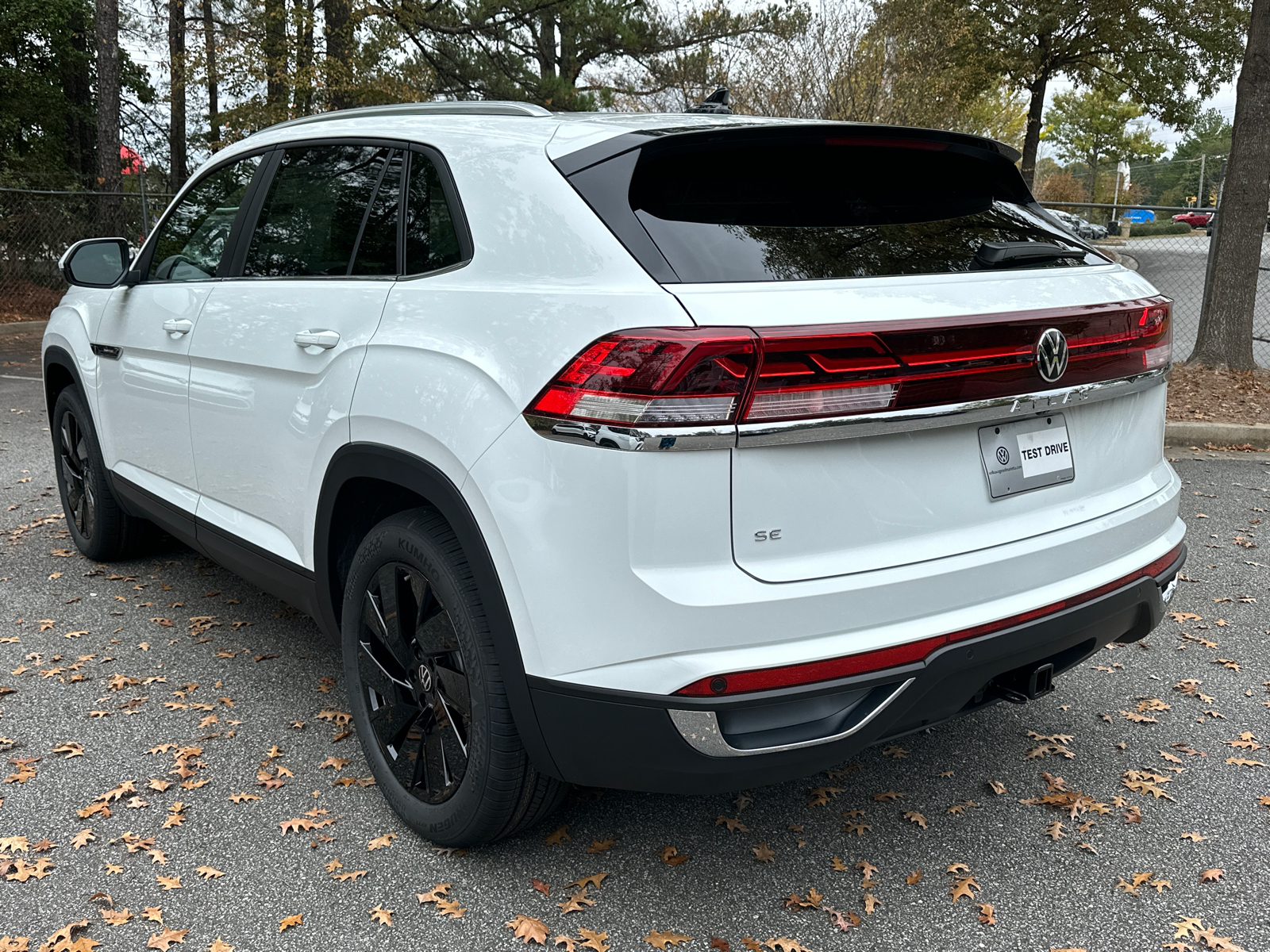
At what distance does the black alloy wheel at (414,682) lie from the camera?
2.67 meters

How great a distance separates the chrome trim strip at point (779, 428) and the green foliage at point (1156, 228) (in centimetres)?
3597

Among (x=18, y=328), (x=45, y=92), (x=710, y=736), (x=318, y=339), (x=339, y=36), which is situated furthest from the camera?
(x=45, y=92)

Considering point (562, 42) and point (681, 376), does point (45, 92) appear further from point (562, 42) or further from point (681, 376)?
point (681, 376)

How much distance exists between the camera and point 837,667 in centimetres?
217

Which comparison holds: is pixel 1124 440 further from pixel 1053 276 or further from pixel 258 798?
pixel 258 798

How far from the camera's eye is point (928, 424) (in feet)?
7.29

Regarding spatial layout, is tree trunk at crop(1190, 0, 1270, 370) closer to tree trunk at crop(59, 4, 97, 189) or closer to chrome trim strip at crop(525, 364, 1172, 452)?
chrome trim strip at crop(525, 364, 1172, 452)

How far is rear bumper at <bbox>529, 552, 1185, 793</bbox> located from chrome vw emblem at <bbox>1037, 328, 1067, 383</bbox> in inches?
22.1

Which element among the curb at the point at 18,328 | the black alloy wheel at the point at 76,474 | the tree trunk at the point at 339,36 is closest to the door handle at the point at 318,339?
the black alloy wheel at the point at 76,474

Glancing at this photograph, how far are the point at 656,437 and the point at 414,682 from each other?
1.21 m

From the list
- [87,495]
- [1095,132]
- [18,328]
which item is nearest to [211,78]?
[18,328]

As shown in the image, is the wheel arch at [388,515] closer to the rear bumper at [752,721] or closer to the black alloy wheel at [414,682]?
the rear bumper at [752,721]

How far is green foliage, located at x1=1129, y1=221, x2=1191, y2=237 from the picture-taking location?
35.8m

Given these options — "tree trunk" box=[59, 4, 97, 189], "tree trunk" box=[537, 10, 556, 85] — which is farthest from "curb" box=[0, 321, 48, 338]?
"tree trunk" box=[537, 10, 556, 85]
